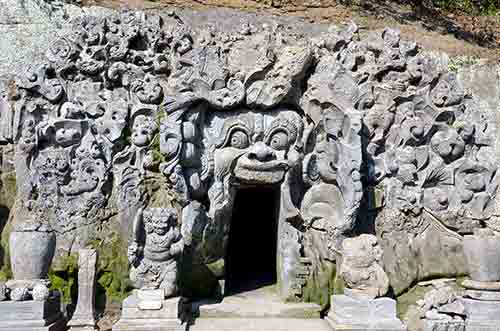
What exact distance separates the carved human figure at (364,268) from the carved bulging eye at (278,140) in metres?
1.82

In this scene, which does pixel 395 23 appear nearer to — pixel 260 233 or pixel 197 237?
pixel 260 233

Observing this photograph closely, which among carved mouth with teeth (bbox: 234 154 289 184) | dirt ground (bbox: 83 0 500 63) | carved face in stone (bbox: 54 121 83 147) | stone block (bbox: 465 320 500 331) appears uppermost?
dirt ground (bbox: 83 0 500 63)

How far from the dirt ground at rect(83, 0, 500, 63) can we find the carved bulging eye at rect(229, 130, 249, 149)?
3157 millimetres

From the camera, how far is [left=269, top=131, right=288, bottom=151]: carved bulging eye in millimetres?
8156

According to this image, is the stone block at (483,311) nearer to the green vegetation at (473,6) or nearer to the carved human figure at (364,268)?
the carved human figure at (364,268)

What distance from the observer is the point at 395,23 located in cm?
1073

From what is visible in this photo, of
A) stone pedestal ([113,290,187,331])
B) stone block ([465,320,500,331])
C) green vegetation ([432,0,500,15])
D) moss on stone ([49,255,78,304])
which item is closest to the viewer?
stone pedestal ([113,290,187,331])

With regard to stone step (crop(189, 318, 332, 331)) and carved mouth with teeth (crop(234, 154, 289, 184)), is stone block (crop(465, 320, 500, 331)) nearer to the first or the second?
stone step (crop(189, 318, 332, 331))

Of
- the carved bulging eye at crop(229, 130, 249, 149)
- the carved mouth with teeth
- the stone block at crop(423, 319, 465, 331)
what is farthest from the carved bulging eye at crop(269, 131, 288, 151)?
the stone block at crop(423, 319, 465, 331)

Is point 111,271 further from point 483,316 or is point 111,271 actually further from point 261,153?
point 483,316

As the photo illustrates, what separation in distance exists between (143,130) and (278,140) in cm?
209

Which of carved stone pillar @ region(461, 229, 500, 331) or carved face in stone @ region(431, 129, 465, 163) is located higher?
carved face in stone @ region(431, 129, 465, 163)

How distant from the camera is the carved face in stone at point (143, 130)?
8.10 meters

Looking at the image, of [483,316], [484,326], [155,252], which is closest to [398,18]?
[483,316]
